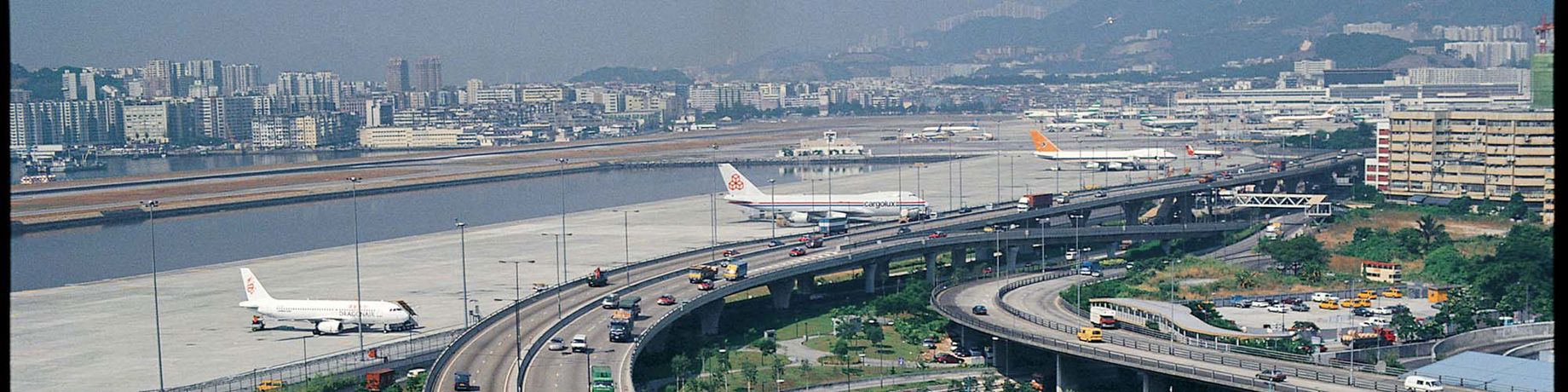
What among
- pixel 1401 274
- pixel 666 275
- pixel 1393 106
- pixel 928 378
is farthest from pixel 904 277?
pixel 1393 106

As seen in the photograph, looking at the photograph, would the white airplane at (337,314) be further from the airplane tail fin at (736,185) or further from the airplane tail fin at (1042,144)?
the airplane tail fin at (1042,144)

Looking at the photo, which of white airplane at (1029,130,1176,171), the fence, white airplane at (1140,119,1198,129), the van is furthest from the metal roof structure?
white airplane at (1140,119,1198,129)

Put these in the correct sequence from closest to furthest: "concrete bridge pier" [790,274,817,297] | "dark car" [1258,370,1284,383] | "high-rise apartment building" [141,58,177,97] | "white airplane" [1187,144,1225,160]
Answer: "dark car" [1258,370,1284,383]
"concrete bridge pier" [790,274,817,297]
"white airplane" [1187,144,1225,160]
"high-rise apartment building" [141,58,177,97]

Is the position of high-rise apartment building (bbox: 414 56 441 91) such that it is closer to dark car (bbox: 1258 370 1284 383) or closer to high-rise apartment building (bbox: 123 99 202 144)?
high-rise apartment building (bbox: 123 99 202 144)

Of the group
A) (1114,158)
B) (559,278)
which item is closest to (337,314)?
(559,278)

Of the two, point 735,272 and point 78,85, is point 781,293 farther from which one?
point 78,85
